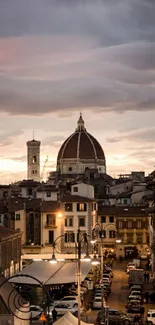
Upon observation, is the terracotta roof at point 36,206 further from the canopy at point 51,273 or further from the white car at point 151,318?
the white car at point 151,318

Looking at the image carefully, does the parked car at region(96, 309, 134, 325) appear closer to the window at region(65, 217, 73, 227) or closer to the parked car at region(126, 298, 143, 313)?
the parked car at region(126, 298, 143, 313)

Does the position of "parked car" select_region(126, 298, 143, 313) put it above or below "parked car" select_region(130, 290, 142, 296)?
below

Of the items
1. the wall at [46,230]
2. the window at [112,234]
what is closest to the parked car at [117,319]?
the wall at [46,230]

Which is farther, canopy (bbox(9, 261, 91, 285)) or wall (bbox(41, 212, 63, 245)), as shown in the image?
wall (bbox(41, 212, 63, 245))

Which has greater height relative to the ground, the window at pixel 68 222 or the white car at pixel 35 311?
the window at pixel 68 222

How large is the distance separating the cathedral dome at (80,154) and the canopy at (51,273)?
116 meters

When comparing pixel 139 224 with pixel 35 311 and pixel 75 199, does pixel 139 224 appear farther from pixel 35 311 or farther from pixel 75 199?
pixel 35 311

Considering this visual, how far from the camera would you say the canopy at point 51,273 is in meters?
38.7

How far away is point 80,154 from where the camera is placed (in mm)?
164750

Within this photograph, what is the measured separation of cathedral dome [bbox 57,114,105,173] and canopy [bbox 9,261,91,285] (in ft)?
380

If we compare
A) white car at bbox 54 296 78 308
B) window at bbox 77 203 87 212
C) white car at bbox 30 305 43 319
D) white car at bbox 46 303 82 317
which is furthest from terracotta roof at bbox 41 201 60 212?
white car at bbox 30 305 43 319

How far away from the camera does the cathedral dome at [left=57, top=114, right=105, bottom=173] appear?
164 meters

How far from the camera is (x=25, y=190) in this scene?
104438mm

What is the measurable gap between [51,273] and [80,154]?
403ft
